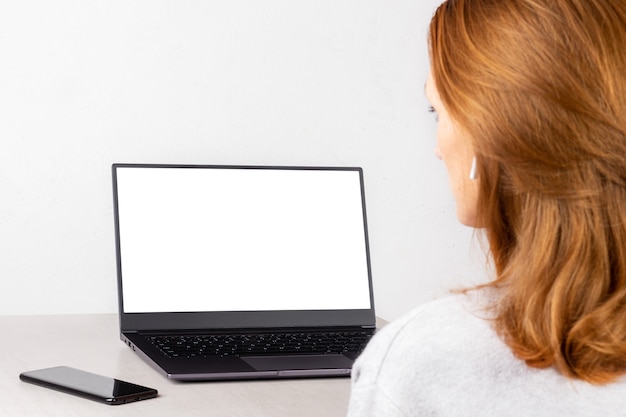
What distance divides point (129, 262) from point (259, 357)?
0.93 feet

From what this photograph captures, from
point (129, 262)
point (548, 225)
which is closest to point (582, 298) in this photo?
point (548, 225)

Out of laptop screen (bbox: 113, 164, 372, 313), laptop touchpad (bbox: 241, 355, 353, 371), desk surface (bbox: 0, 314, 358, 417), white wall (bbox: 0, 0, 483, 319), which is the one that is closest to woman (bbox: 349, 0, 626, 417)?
desk surface (bbox: 0, 314, 358, 417)

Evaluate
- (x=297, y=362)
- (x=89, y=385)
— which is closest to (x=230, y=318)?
(x=297, y=362)

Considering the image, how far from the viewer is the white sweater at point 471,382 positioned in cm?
58

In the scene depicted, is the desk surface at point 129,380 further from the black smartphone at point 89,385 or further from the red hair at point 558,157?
the red hair at point 558,157

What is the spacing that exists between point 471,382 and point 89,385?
0.56 meters

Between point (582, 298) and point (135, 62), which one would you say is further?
point (135, 62)

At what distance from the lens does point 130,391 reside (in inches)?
38.5

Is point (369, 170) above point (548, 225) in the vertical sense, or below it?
above

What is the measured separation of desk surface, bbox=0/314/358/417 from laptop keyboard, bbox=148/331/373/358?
0.06 meters

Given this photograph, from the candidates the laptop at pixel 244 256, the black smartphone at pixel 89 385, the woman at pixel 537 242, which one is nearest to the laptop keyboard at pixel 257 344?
the laptop at pixel 244 256

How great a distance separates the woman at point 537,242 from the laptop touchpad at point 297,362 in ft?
1.60

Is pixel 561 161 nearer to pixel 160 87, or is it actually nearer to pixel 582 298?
pixel 582 298

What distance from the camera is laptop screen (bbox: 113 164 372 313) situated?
1.32 meters
